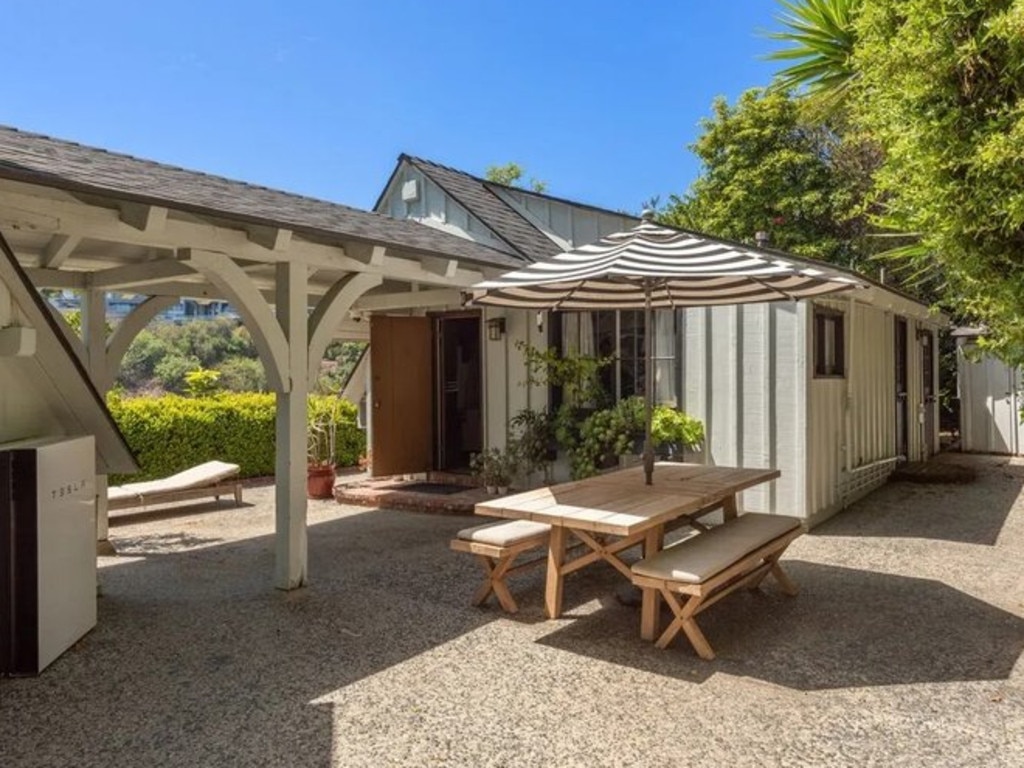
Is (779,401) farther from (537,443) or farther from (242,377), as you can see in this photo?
(242,377)

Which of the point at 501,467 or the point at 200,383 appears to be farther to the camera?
the point at 200,383

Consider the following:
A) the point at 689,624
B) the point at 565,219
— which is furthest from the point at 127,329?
the point at 689,624

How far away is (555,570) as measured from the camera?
4227mm

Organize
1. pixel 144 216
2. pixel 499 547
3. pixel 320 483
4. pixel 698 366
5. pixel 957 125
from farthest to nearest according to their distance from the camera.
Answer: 1. pixel 320 483
2. pixel 698 366
3. pixel 499 547
4. pixel 144 216
5. pixel 957 125

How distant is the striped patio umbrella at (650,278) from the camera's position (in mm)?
3889

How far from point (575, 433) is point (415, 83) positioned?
1484cm

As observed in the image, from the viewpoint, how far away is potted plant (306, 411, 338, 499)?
885 centimetres

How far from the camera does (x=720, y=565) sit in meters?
3.61

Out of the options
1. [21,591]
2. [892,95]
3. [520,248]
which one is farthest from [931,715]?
[520,248]

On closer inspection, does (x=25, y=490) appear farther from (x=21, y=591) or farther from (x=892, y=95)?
(x=892, y=95)

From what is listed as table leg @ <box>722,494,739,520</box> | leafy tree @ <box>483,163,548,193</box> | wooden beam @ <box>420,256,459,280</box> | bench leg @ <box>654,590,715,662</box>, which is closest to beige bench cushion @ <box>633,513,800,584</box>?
bench leg @ <box>654,590,715,662</box>

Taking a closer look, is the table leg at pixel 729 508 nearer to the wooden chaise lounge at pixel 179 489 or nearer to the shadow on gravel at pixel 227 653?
the shadow on gravel at pixel 227 653

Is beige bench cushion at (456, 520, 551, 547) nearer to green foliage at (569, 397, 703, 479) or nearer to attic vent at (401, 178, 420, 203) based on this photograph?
green foliage at (569, 397, 703, 479)

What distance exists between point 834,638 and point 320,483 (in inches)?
261
